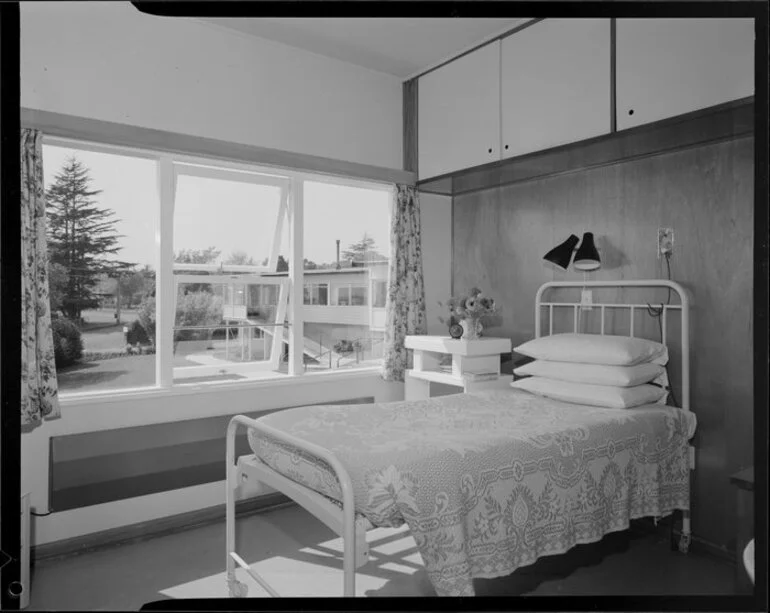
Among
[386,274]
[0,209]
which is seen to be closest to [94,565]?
[0,209]

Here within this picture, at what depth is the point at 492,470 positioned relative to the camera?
71.8 inches

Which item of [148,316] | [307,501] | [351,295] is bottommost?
[307,501]

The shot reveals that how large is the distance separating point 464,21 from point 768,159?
1878mm

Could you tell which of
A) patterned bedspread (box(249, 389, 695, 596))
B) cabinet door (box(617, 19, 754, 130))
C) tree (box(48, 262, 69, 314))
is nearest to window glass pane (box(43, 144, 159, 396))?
tree (box(48, 262, 69, 314))

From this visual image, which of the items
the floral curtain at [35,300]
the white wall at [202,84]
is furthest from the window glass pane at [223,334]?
the white wall at [202,84]

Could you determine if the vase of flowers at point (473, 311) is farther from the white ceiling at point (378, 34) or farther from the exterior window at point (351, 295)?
the white ceiling at point (378, 34)

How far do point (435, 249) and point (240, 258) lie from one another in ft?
4.45

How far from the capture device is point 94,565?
2.45 meters

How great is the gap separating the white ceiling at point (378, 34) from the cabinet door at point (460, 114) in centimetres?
11

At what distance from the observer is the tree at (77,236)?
2.68 meters

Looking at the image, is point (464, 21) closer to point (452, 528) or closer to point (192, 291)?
point (192, 291)

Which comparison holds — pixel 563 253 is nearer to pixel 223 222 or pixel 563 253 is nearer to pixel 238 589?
pixel 223 222

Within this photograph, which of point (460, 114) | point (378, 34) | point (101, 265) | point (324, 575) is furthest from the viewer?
point (460, 114)

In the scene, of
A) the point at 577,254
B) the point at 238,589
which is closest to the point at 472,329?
the point at 577,254
